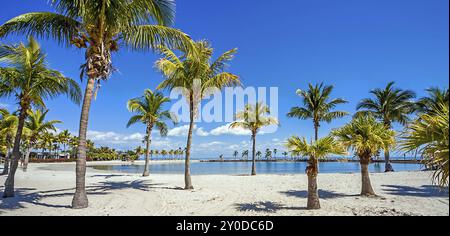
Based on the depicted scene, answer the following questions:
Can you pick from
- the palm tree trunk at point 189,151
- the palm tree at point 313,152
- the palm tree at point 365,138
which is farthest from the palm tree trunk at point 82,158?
the palm tree at point 365,138

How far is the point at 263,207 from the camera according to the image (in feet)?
28.9

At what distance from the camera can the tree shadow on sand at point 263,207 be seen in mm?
8449

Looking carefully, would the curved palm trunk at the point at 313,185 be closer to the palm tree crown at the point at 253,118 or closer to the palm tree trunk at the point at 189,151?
the palm tree trunk at the point at 189,151

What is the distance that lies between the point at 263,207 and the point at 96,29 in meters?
8.30

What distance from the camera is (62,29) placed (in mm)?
9203

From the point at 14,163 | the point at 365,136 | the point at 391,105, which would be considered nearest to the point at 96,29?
the point at 14,163

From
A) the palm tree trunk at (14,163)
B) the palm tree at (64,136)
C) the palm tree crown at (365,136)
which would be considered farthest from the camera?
the palm tree at (64,136)

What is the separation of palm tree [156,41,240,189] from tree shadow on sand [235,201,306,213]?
4853 millimetres

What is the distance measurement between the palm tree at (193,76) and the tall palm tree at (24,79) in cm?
471

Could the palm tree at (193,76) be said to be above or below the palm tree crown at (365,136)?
above

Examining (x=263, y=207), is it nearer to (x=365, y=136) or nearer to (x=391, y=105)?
(x=365, y=136)
